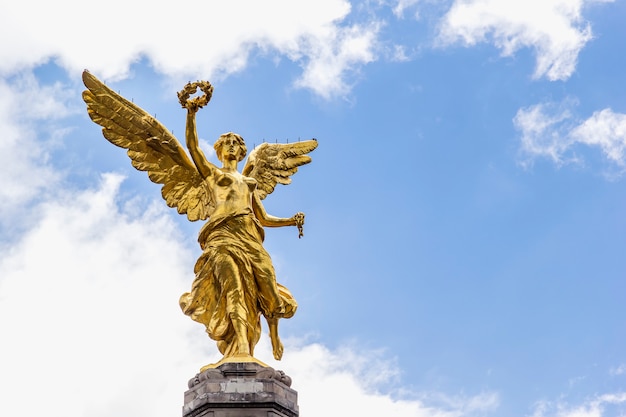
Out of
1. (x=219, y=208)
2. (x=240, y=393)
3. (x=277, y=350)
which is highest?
(x=219, y=208)

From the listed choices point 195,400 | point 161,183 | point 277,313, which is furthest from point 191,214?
point 195,400

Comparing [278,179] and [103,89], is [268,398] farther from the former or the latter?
[103,89]

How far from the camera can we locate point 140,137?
20016 mm

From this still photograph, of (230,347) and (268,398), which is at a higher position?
(230,347)

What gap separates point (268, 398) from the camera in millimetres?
17250

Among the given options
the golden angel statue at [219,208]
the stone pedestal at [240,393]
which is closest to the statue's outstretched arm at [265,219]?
the golden angel statue at [219,208]

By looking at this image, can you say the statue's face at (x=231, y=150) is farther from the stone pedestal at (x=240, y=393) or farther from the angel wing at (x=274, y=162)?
the stone pedestal at (x=240, y=393)

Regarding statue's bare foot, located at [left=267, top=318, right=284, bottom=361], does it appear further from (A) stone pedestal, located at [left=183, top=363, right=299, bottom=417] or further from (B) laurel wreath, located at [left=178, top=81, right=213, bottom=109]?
(B) laurel wreath, located at [left=178, top=81, right=213, bottom=109]

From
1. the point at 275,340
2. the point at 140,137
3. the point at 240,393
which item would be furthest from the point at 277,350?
the point at 140,137

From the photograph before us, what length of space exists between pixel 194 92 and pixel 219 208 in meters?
2.17

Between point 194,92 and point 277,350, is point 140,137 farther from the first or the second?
point 277,350

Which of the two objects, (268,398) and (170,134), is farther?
(170,134)

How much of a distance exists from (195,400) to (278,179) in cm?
533

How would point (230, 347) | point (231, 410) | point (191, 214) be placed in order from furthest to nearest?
point (191, 214)
point (230, 347)
point (231, 410)
